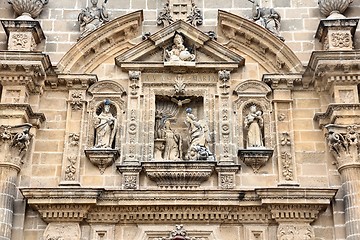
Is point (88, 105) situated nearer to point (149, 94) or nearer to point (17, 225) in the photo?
point (149, 94)

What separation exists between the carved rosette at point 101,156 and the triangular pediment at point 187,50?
1.76m

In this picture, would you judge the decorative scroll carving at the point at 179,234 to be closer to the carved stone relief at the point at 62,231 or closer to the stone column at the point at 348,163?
the carved stone relief at the point at 62,231

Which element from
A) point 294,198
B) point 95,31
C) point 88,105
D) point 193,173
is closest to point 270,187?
point 294,198

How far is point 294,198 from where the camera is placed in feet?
35.1

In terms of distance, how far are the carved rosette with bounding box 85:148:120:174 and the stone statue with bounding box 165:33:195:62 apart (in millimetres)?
2135

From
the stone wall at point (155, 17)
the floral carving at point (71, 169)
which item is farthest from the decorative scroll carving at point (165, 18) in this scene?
the floral carving at point (71, 169)

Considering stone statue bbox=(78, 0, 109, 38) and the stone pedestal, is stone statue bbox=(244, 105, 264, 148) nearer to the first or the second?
stone statue bbox=(78, 0, 109, 38)

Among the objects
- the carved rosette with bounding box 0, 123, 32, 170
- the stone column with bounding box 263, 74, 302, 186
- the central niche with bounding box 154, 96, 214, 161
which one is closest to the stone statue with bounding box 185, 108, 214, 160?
the central niche with bounding box 154, 96, 214, 161

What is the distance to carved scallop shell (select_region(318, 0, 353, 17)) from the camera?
1240cm

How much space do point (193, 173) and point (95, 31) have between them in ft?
10.9

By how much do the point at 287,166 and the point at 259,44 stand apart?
2466 mm

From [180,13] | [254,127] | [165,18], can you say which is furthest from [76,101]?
[254,127]

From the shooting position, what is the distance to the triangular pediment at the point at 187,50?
39.7 ft

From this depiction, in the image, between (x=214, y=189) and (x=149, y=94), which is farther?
(x=149, y=94)
